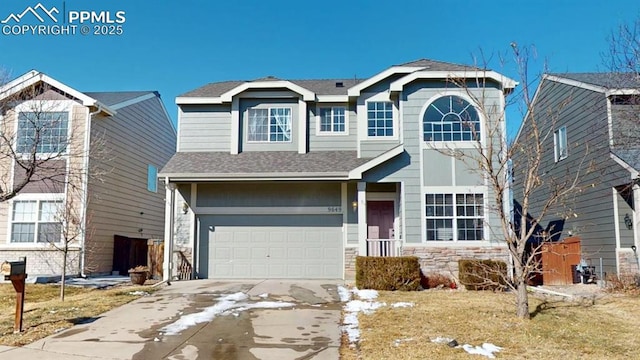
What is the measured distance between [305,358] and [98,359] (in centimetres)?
270

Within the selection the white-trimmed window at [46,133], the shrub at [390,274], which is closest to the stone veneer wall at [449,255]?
the shrub at [390,274]

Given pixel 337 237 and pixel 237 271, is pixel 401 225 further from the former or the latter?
pixel 237 271

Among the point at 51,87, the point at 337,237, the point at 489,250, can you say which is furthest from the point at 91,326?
the point at 51,87

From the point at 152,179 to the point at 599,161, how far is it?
668 inches

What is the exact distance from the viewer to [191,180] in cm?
1397

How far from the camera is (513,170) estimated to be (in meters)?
13.1

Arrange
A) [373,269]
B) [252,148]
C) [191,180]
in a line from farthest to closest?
[252,148] < [191,180] < [373,269]

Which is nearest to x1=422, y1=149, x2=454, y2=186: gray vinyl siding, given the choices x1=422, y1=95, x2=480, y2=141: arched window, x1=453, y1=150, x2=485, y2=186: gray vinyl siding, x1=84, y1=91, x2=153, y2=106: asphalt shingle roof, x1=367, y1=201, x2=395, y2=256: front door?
x1=453, y1=150, x2=485, y2=186: gray vinyl siding

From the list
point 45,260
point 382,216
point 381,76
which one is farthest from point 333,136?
point 45,260

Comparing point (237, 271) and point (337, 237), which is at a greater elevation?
point (337, 237)

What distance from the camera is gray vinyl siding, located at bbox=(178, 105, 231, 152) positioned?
616 inches

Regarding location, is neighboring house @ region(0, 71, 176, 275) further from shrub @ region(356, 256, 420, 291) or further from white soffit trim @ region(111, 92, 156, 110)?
shrub @ region(356, 256, 420, 291)

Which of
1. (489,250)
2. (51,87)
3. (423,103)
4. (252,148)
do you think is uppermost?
(51,87)

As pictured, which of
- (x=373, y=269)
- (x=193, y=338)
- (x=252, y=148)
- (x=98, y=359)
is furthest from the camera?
(x=252, y=148)
